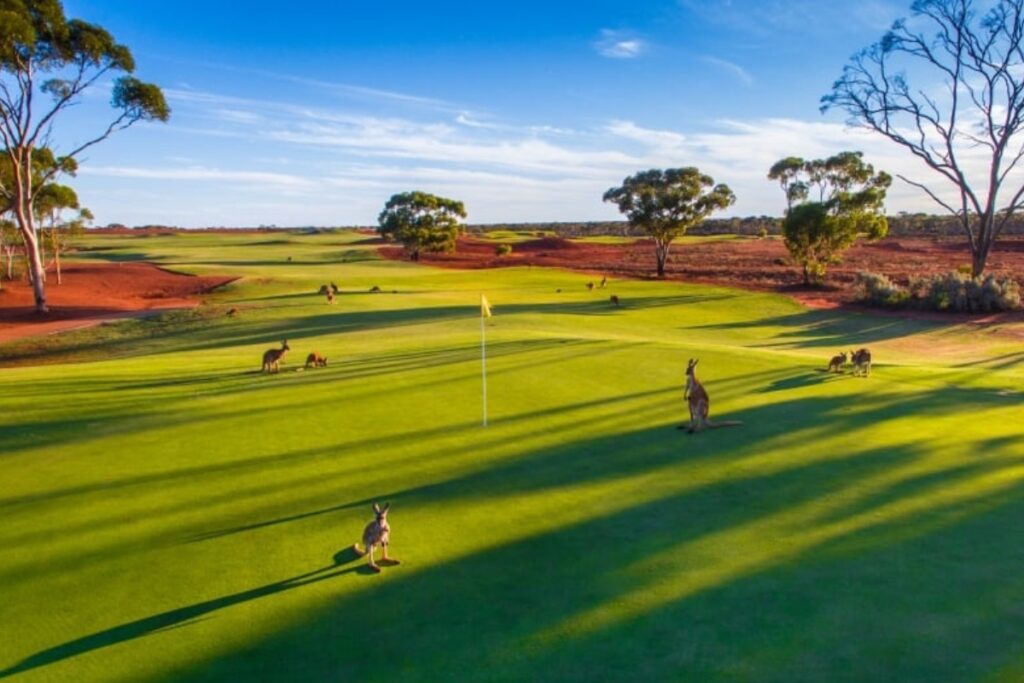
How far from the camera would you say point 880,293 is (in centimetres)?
4041

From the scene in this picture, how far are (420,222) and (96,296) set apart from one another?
42.7 m

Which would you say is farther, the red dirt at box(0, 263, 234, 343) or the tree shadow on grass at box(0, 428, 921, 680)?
the red dirt at box(0, 263, 234, 343)

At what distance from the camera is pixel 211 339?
97.1ft

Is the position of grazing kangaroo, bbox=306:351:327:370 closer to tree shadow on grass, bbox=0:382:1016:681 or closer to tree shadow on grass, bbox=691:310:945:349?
tree shadow on grass, bbox=0:382:1016:681

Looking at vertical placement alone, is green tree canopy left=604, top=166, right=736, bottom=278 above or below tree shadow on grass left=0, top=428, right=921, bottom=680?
above

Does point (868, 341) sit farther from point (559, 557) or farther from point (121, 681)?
point (121, 681)

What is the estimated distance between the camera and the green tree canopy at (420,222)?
84.6m

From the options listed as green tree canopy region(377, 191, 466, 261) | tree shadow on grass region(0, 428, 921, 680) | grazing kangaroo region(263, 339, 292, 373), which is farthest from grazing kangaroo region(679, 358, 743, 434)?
green tree canopy region(377, 191, 466, 261)

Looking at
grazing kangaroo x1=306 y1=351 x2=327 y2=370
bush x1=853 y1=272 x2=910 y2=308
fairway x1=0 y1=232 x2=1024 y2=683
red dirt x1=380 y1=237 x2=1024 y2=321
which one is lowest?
fairway x1=0 y1=232 x2=1024 y2=683

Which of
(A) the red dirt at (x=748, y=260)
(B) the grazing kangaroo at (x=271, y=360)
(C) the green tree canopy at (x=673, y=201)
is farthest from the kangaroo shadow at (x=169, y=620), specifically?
(C) the green tree canopy at (x=673, y=201)

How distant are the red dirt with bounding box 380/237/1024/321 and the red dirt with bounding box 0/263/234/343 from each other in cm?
3020

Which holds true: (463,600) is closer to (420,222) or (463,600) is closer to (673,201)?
(673,201)

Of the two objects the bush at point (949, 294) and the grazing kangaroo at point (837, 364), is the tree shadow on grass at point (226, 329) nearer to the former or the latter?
the bush at point (949, 294)

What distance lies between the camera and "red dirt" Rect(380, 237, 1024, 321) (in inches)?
2128
